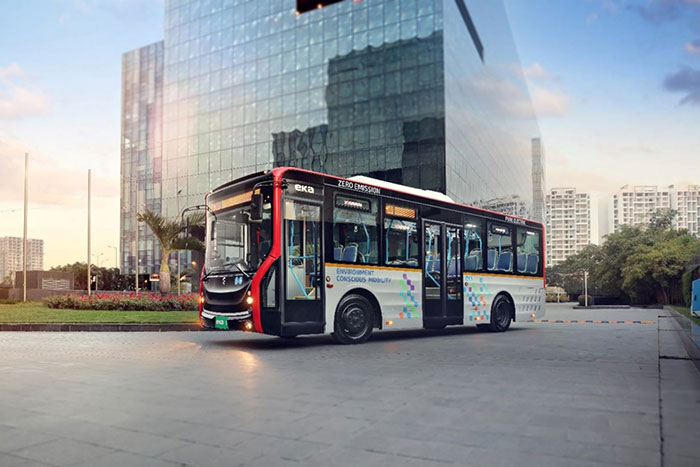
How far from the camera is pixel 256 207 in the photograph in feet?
36.9

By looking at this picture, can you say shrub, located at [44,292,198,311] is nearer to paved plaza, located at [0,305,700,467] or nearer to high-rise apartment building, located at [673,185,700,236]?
paved plaza, located at [0,305,700,467]

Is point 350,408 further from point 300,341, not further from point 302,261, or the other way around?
point 300,341

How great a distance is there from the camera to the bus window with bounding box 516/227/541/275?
60.9 ft

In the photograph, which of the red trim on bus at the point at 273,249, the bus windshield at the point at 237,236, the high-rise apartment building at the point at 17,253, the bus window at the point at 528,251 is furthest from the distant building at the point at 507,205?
the high-rise apartment building at the point at 17,253

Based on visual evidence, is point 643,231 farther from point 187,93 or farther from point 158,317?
point 158,317

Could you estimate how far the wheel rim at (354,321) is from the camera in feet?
42.2

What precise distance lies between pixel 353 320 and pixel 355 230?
6.25 ft

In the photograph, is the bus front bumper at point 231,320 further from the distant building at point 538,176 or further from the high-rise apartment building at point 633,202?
the high-rise apartment building at point 633,202

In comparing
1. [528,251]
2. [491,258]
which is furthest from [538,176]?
[491,258]

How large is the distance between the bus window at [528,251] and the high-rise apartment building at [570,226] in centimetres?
17186

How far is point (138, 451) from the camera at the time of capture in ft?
14.3

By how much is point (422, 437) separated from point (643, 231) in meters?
69.0

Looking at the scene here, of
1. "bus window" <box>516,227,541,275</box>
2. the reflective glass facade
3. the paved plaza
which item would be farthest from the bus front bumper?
the reflective glass facade

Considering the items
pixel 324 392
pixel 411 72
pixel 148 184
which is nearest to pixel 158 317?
pixel 324 392
